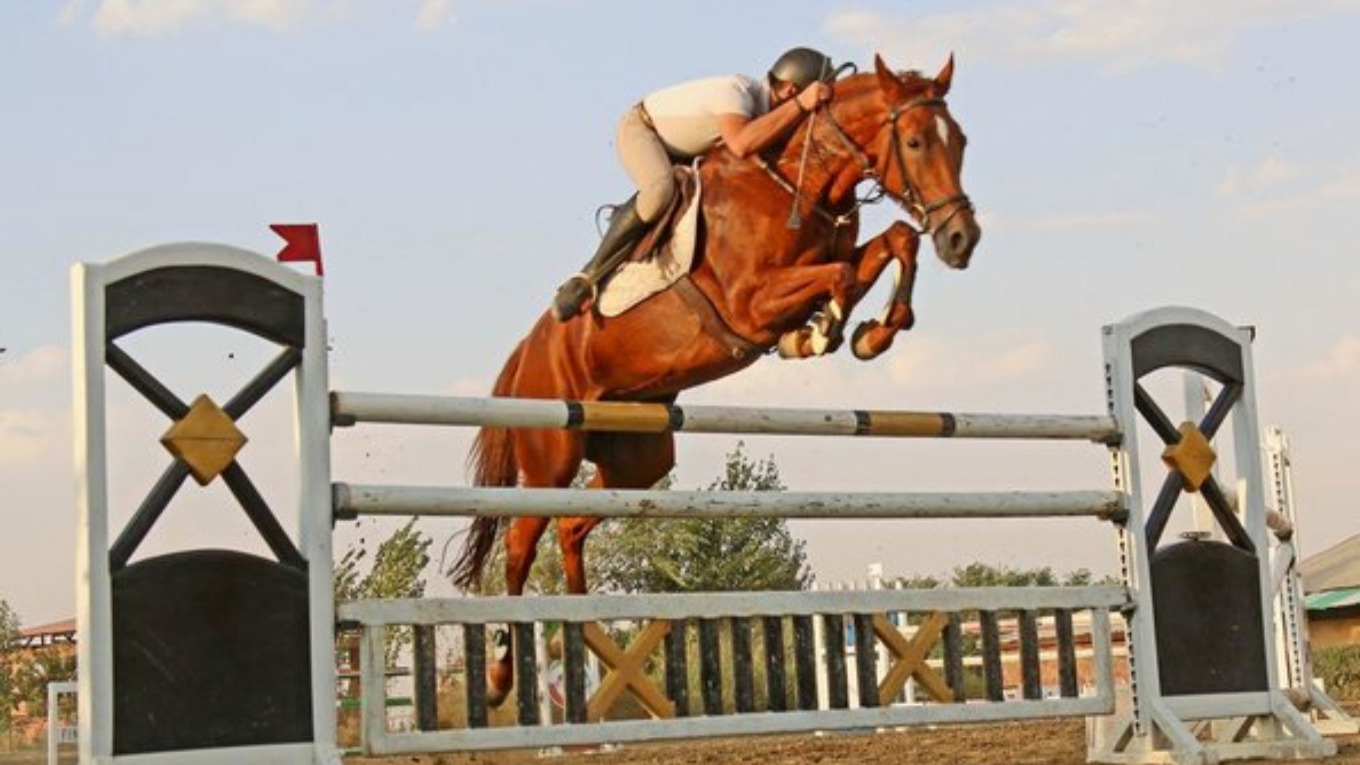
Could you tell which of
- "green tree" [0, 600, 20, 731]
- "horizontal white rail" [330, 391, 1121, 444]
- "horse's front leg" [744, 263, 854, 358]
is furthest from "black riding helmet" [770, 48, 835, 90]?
"green tree" [0, 600, 20, 731]

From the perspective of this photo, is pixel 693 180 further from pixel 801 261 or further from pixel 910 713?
pixel 910 713

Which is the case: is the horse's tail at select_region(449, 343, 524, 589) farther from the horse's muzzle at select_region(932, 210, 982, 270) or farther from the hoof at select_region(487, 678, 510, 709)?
the horse's muzzle at select_region(932, 210, 982, 270)

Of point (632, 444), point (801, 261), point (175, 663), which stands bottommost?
point (175, 663)

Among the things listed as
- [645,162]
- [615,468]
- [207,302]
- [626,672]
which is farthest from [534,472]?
[207,302]

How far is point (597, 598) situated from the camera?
4.48 m

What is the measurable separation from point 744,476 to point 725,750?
10502 millimetres

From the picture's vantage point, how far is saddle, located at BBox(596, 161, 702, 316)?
5.87 metres

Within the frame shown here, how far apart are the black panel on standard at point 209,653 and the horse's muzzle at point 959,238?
6.48 ft

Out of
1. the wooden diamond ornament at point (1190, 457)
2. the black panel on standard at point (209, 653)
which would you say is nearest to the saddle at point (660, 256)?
the wooden diamond ornament at point (1190, 457)

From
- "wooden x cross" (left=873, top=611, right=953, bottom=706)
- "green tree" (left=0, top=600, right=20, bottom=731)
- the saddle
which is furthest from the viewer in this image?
"green tree" (left=0, top=600, right=20, bottom=731)

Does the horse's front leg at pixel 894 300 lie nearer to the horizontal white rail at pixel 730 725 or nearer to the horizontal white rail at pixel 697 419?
the horizontal white rail at pixel 697 419

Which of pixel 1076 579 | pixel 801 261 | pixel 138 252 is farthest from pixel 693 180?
pixel 1076 579

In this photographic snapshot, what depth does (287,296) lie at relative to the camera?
4195 millimetres

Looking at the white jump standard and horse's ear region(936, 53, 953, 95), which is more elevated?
horse's ear region(936, 53, 953, 95)
